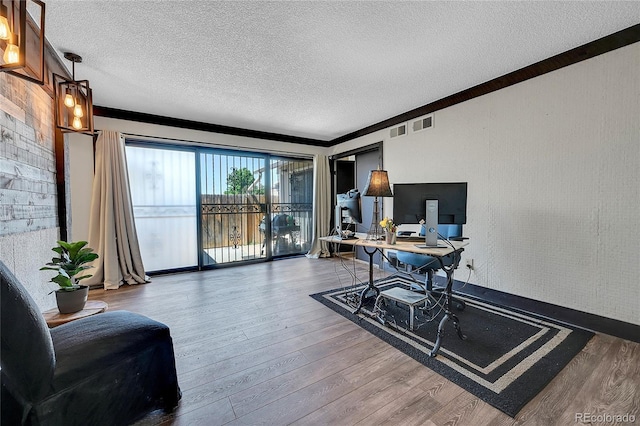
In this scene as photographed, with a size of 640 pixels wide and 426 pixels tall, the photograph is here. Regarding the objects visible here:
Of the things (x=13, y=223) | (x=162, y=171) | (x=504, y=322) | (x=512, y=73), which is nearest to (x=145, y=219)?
(x=162, y=171)

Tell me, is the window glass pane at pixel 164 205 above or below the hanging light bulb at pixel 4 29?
below

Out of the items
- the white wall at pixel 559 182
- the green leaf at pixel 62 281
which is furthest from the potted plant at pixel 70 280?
the white wall at pixel 559 182

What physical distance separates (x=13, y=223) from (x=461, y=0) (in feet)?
11.3

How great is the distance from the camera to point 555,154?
2393 mm

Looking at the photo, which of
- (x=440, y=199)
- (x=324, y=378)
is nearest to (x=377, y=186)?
(x=440, y=199)

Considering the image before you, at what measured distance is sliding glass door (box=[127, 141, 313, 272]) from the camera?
399 centimetres

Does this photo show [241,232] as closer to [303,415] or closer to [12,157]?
[12,157]

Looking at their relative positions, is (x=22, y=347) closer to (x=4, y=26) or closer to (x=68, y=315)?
(x=68, y=315)

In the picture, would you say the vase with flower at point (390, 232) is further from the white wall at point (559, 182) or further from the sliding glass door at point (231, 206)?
the sliding glass door at point (231, 206)

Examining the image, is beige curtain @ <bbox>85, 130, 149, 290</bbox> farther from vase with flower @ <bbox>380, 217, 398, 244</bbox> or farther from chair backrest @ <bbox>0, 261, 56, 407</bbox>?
vase with flower @ <bbox>380, 217, 398, 244</bbox>

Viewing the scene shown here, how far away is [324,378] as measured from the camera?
1646 mm

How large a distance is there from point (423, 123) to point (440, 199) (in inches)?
71.5

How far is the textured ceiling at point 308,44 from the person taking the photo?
1768 mm

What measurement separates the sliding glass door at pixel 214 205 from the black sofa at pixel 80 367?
2.88 meters
